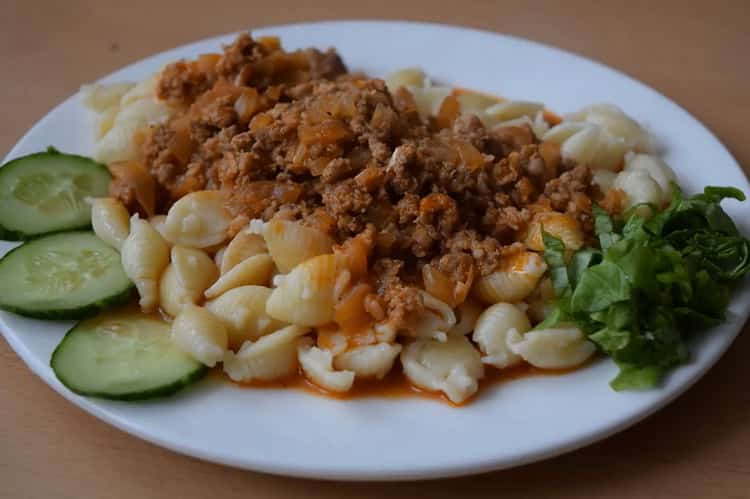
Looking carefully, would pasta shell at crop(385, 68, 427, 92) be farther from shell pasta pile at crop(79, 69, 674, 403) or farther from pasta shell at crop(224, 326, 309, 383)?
pasta shell at crop(224, 326, 309, 383)

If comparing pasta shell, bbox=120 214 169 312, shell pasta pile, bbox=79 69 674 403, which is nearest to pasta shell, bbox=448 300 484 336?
shell pasta pile, bbox=79 69 674 403

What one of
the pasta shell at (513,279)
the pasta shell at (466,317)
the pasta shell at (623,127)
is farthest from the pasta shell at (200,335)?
the pasta shell at (623,127)

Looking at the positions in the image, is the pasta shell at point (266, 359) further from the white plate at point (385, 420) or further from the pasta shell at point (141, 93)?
the pasta shell at point (141, 93)

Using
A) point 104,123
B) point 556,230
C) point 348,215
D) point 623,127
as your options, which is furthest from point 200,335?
point 623,127

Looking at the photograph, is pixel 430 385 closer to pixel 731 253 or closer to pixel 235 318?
pixel 235 318

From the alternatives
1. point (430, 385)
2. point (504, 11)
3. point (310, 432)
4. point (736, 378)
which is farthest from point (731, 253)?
point (504, 11)

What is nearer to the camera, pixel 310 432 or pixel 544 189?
pixel 310 432

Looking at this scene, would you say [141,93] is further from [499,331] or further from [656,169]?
[656,169]
